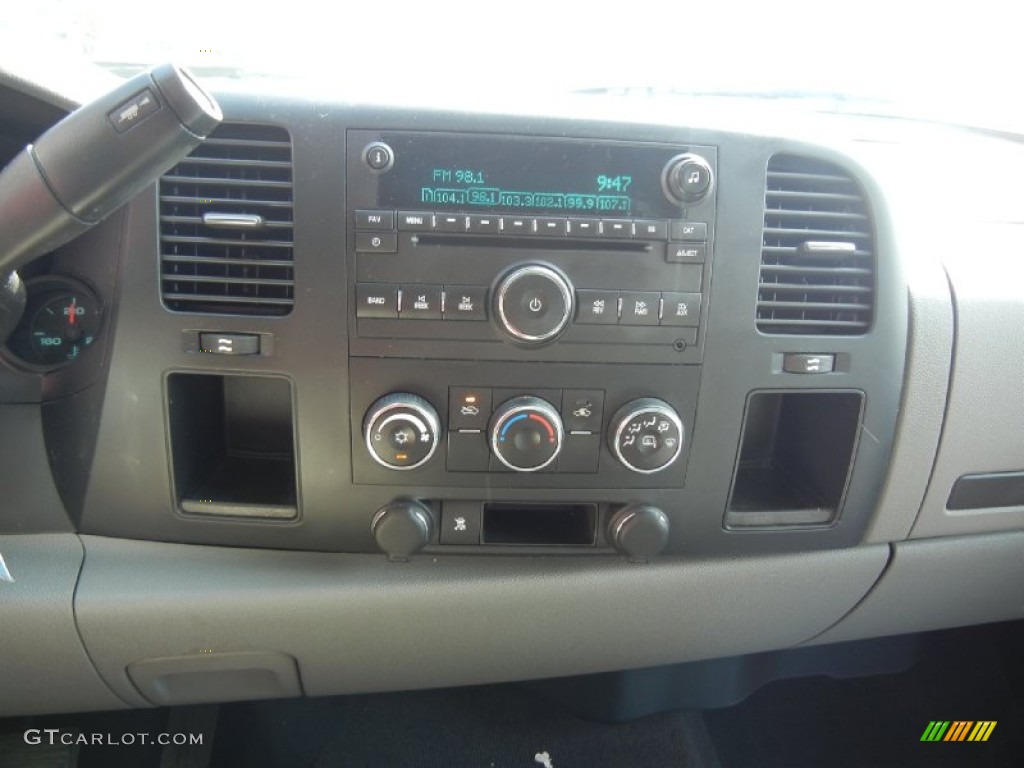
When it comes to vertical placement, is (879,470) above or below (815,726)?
above

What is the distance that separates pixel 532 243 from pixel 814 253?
0.42m

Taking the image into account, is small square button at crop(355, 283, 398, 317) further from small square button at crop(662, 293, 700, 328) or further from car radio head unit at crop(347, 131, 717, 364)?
small square button at crop(662, 293, 700, 328)

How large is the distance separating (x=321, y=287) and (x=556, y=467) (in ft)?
1.38

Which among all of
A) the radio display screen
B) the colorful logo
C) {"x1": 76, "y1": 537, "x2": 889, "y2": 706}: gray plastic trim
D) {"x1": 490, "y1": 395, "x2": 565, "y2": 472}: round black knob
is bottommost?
the colorful logo

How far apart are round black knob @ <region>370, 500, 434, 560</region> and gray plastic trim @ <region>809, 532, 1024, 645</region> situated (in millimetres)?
855

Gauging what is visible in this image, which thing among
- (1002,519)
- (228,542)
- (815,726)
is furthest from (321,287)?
(815,726)

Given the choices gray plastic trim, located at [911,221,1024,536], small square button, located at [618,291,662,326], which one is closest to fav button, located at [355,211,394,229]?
small square button, located at [618,291,662,326]

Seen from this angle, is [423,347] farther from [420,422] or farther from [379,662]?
[379,662]

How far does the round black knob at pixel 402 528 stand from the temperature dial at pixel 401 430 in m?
0.07

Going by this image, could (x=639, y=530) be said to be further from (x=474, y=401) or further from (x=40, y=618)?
(x=40, y=618)

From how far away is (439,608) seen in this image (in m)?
1.18

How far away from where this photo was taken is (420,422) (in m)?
1.03

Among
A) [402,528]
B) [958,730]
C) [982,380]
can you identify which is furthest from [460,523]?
[958,730]
